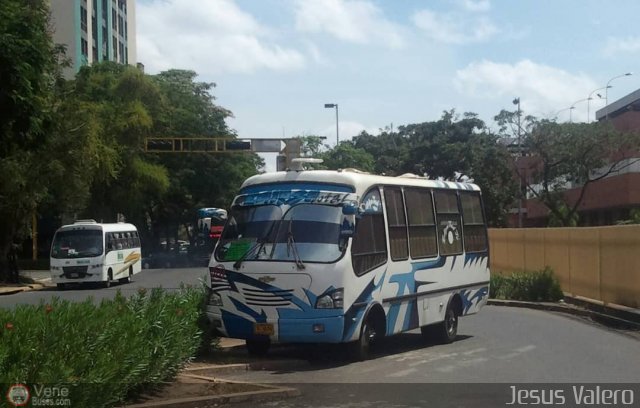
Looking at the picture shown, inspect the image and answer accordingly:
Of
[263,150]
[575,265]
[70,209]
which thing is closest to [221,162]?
[70,209]

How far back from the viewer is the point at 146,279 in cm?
4088

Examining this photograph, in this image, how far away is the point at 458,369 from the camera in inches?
483

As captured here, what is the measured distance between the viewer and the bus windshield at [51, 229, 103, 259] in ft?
117

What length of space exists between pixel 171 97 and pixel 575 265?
40.3m

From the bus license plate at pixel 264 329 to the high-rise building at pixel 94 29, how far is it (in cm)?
4924

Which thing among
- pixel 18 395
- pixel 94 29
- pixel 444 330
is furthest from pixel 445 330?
pixel 94 29

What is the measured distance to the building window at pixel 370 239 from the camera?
41.6 ft

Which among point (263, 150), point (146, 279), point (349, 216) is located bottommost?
point (146, 279)

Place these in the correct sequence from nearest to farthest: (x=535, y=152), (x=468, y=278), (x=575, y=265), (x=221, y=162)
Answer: (x=468, y=278) → (x=575, y=265) → (x=535, y=152) → (x=221, y=162)

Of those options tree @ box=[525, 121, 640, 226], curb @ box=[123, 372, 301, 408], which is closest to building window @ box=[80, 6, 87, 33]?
tree @ box=[525, 121, 640, 226]

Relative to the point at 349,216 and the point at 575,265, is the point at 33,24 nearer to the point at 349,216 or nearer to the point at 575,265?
the point at 349,216

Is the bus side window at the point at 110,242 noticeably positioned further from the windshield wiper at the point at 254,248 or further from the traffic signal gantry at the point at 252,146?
the windshield wiper at the point at 254,248

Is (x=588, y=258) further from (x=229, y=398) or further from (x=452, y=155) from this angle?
(x=452, y=155)

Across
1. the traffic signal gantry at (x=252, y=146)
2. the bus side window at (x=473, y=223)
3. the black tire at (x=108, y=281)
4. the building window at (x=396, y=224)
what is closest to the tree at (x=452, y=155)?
the traffic signal gantry at (x=252, y=146)
